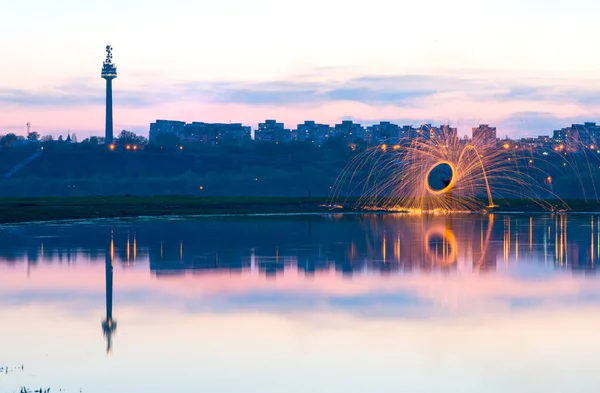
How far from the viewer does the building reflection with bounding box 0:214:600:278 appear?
39.4 m

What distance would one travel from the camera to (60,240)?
53.0 metres

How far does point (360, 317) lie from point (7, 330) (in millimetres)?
→ 8998

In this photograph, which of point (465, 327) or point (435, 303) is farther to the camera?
point (435, 303)

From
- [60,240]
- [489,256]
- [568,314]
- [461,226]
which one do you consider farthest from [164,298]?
[461,226]

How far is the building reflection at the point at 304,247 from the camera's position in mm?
39438

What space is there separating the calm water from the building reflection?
20 cm

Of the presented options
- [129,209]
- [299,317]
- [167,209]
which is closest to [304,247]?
[299,317]

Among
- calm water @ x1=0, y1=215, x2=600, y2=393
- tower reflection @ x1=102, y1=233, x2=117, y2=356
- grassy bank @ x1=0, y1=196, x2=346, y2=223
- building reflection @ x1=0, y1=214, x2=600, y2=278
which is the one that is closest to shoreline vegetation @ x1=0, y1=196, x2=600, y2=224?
grassy bank @ x1=0, y1=196, x2=346, y2=223

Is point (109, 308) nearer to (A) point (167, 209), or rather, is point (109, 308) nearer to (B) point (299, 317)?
(B) point (299, 317)

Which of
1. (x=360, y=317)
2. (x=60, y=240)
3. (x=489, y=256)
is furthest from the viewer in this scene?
(x=60, y=240)

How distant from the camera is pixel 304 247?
1901 inches

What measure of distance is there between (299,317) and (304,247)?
22060 millimetres

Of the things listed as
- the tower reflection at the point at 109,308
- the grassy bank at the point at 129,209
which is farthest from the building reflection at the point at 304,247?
the grassy bank at the point at 129,209

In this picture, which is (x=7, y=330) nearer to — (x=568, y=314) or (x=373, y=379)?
(x=373, y=379)
